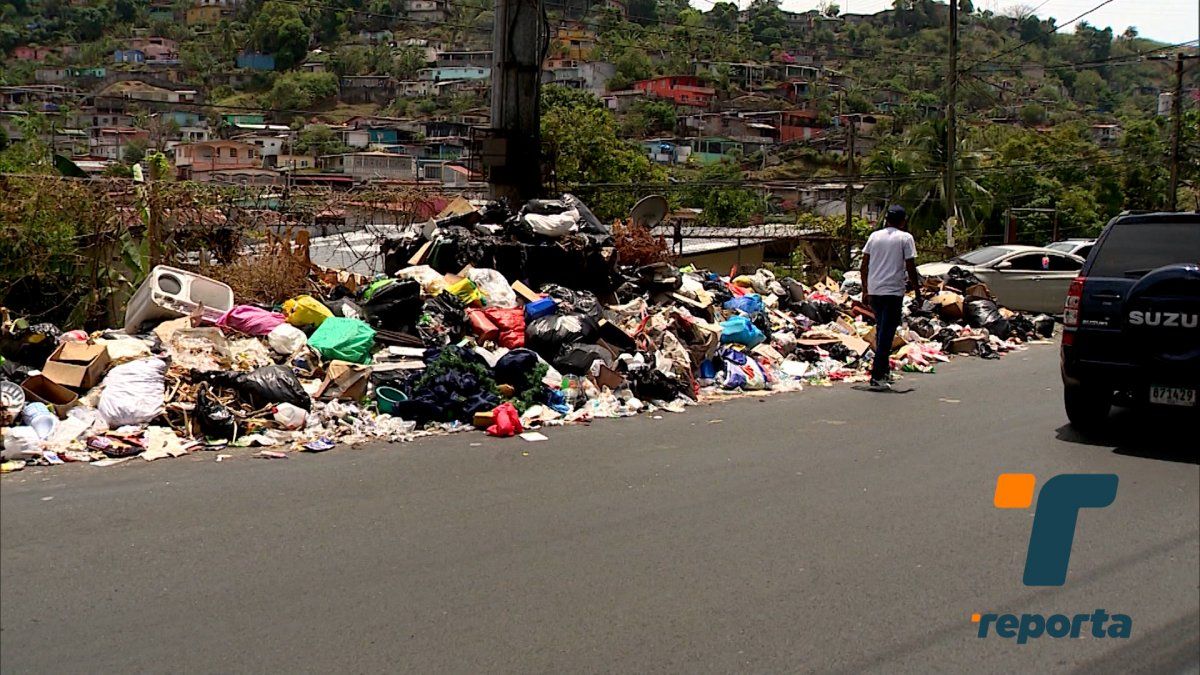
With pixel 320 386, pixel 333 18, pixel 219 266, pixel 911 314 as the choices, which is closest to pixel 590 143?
pixel 911 314

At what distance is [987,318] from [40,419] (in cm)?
1375

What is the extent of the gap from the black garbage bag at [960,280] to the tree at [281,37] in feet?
245

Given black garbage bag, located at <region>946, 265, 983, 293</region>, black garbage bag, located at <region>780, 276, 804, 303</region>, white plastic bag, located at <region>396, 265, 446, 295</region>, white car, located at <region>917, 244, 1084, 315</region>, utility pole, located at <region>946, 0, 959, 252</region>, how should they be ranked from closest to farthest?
white plastic bag, located at <region>396, 265, 446, 295</region> → black garbage bag, located at <region>780, 276, 804, 303</region> → black garbage bag, located at <region>946, 265, 983, 293</region> → white car, located at <region>917, 244, 1084, 315</region> → utility pole, located at <region>946, 0, 959, 252</region>

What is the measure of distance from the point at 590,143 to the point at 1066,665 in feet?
136

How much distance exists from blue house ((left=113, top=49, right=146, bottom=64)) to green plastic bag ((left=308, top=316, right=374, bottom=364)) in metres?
86.0

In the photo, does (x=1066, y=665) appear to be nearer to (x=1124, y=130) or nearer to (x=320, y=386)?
(x=320, y=386)

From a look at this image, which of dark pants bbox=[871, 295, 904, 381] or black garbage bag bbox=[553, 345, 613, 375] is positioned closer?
black garbage bag bbox=[553, 345, 613, 375]

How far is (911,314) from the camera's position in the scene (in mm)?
16500

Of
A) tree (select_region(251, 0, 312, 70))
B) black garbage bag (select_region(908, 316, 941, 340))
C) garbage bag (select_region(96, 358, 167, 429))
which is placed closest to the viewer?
garbage bag (select_region(96, 358, 167, 429))

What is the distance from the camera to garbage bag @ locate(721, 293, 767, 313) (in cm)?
1399

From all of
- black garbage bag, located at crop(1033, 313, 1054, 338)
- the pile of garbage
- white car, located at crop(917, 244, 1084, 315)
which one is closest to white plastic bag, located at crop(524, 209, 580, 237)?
the pile of garbage

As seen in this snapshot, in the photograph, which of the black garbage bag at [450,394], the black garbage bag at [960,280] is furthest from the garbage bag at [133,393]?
the black garbage bag at [960,280]

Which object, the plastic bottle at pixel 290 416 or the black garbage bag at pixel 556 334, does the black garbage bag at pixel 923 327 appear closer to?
the black garbage bag at pixel 556 334

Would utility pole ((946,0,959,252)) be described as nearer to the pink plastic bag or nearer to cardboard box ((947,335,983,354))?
cardboard box ((947,335,983,354))
